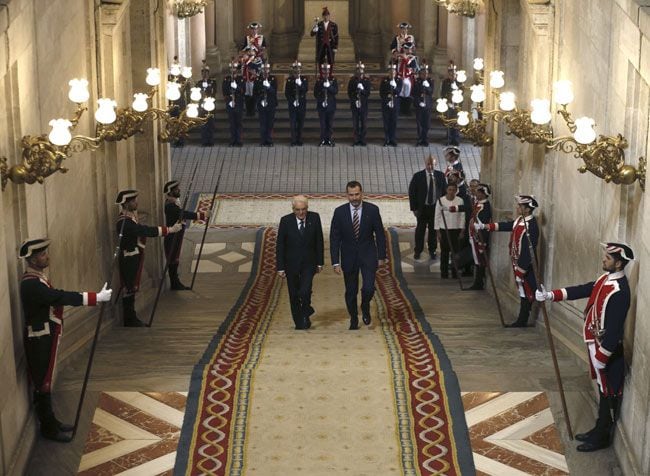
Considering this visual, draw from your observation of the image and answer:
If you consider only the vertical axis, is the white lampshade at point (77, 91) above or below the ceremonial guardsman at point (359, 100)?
above

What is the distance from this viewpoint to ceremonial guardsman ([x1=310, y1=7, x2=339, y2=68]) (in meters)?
26.2

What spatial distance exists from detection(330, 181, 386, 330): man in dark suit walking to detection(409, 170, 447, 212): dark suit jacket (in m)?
3.82

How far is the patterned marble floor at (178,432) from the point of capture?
29.5ft

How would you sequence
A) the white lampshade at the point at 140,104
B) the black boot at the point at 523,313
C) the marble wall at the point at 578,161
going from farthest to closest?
1. the black boot at the point at 523,313
2. the white lampshade at the point at 140,104
3. the marble wall at the point at 578,161

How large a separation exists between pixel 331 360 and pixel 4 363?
3033 mm

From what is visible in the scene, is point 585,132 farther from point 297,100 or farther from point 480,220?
point 297,100

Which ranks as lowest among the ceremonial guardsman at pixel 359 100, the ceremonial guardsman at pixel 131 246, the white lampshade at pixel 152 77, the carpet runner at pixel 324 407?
the carpet runner at pixel 324 407

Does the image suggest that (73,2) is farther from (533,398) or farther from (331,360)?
(533,398)

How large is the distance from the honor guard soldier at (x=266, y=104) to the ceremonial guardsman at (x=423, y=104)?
103 inches

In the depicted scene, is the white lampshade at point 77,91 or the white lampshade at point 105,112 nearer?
the white lampshade at point 77,91

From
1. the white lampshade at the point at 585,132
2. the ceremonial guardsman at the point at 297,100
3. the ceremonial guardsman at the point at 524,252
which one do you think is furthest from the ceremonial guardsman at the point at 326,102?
A: the white lampshade at the point at 585,132

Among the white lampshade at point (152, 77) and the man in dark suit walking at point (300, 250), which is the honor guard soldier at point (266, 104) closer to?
the white lampshade at point (152, 77)

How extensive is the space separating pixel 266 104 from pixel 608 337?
15791mm

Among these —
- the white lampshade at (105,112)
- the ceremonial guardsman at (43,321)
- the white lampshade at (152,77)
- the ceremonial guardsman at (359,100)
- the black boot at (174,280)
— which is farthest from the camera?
the ceremonial guardsman at (359,100)
